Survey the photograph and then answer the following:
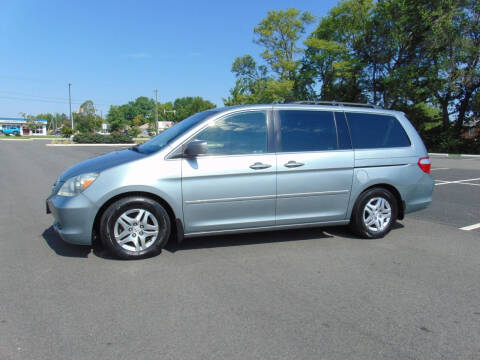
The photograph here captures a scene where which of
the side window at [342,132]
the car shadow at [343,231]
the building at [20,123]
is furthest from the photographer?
the building at [20,123]

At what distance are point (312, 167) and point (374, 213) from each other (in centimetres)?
121

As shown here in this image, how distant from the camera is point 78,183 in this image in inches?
154

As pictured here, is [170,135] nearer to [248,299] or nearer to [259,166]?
[259,166]

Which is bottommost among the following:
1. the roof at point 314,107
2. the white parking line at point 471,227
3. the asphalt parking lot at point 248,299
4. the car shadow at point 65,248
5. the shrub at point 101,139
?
the asphalt parking lot at point 248,299

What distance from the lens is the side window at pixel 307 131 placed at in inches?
177

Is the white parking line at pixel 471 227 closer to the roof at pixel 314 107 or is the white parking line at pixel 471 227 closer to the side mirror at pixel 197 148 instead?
the roof at pixel 314 107

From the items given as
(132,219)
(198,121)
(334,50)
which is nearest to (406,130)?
(198,121)

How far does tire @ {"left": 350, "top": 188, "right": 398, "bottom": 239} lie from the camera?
486 cm

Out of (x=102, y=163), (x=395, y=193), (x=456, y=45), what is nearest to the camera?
(x=102, y=163)

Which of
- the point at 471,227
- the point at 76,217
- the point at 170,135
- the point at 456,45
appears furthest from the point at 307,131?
the point at 456,45

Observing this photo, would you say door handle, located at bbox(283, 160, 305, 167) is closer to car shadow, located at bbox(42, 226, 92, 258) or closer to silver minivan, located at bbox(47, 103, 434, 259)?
silver minivan, located at bbox(47, 103, 434, 259)

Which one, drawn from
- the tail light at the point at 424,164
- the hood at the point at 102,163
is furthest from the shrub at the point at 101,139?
the tail light at the point at 424,164

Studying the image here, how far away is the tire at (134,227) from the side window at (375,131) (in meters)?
2.75

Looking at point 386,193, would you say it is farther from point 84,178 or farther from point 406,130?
point 84,178
